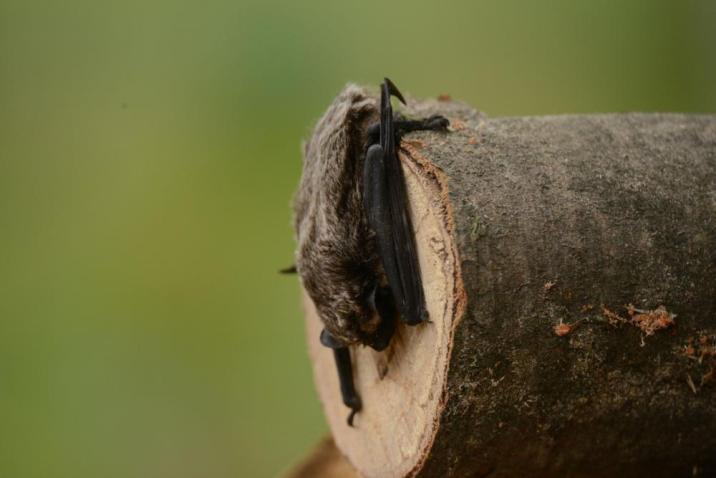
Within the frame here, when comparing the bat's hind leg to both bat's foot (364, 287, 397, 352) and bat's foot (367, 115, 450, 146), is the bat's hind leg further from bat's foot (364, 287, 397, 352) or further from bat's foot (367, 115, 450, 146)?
bat's foot (367, 115, 450, 146)

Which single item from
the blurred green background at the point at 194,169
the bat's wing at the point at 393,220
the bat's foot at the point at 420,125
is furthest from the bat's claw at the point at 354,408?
the blurred green background at the point at 194,169

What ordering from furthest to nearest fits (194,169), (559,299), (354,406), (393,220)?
(194,169) → (354,406) → (393,220) → (559,299)

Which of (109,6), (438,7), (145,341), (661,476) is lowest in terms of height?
(661,476)

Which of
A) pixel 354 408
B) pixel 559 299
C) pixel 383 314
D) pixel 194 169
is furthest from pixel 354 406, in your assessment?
pixel 194 169

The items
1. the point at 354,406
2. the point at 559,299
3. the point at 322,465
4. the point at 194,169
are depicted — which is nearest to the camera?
the point at 559,299

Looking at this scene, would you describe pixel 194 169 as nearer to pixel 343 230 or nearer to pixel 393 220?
pixel 343 230

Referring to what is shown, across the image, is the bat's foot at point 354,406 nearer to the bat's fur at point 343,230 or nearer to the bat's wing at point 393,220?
the bat's fur at point 343,230

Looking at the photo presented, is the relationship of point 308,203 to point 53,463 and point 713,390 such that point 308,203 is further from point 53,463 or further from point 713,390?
point 53,463

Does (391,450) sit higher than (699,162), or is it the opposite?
(699,162)

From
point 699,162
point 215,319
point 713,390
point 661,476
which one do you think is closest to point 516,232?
point 699,162
